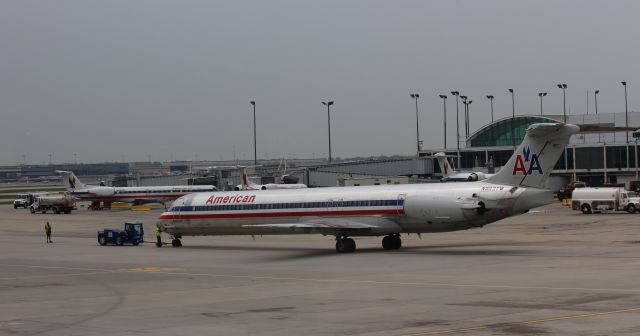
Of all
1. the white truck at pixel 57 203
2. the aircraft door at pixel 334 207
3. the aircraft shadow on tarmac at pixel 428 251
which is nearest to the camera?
the aircraft shadow on tarmac at pixel 428 251

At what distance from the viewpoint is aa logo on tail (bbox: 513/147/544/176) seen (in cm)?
4259

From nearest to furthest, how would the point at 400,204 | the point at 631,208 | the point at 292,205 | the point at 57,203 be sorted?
the point at 400,204 → the point at 292,205 → the point at 631,208 → the point at 57,203

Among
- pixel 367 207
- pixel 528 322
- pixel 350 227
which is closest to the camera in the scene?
pixel 528 322

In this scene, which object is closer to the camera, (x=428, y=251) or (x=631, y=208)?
(x=428, y=251)

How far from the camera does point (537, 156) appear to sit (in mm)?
42750

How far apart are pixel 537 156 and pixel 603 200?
1438 inches

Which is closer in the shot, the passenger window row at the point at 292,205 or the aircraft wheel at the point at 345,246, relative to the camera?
the passenger window row at the point at 292,205

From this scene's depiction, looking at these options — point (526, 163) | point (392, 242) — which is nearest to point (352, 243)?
point (392, 242)

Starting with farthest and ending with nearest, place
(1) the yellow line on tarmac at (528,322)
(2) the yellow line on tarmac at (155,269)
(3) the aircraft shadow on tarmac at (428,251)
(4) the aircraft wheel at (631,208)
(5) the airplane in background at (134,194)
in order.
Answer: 1. (5) the airplane in background at (134,194)
2. (4) the aircraft wheel at (631,208)
3. (3) the aircraft shadow on tarmac at (428,251)
4. (2) the yellow line on tarmac at (155,269)
5. (1) the yellow line on tarmac at (528,322)

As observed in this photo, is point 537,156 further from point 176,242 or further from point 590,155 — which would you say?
point 590,155

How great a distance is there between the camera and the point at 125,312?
85.8ft

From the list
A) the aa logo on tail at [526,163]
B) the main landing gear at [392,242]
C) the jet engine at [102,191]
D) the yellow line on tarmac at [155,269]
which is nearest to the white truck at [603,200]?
the main landing gear at [392,242]

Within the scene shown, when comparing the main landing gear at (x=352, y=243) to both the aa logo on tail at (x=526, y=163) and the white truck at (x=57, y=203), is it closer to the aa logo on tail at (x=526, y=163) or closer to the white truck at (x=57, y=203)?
the aa logo on tail at (x=526, y=163)

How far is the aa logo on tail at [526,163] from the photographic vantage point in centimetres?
4259
